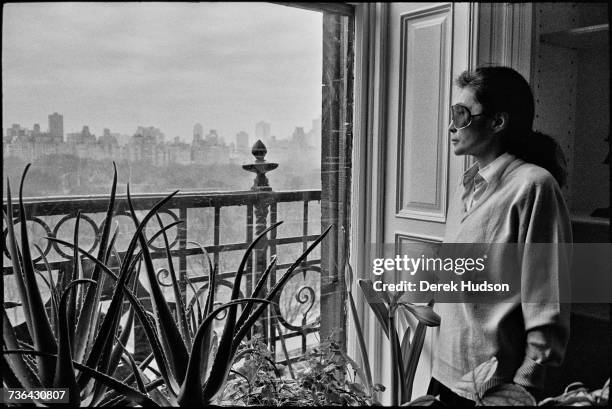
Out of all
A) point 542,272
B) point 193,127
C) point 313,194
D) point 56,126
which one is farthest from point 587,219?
point 56,126

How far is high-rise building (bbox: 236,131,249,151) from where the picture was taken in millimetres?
1955

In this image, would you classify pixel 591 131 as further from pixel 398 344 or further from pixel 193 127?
pixel 193 127

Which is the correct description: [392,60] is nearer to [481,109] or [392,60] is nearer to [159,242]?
[481,109]

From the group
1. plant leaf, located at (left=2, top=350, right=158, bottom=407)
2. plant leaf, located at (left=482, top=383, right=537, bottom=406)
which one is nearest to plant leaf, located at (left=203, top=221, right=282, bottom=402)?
plant leaf, located at (left=2, top=350, right=158, bottom=407)

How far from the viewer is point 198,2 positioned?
5.49ft

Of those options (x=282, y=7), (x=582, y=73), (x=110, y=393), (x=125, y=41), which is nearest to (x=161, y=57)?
(x=125, y=41)

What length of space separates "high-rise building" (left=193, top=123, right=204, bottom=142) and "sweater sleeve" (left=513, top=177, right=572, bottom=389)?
1.04 m

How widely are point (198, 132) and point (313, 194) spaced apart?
0.54 metres

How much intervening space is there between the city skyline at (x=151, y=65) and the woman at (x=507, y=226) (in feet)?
2.15

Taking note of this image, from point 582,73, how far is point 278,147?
1013 millimetres

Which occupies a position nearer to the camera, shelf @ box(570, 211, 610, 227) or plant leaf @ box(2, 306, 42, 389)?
plant leaf @ box(2, 306, 42, 389)
